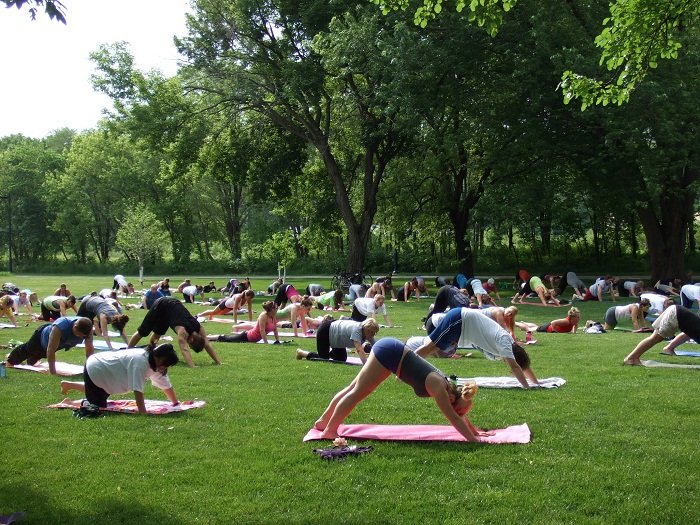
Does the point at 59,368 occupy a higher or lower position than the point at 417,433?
higher

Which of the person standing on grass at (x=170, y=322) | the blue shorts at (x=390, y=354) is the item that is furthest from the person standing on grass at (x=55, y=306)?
the blue shorts at (x=390, y=354)

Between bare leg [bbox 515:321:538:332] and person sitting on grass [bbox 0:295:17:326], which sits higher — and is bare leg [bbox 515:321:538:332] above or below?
below

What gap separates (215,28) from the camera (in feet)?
96.6

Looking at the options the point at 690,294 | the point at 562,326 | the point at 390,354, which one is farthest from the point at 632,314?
the point at 390,354

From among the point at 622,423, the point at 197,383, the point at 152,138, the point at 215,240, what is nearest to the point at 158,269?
the point at 215,240

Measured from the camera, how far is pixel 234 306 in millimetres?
19172

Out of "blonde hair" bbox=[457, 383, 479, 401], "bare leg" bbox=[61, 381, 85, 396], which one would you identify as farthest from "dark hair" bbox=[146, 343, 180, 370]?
"blonde hair" bbox=[457, 383, 479, 401]

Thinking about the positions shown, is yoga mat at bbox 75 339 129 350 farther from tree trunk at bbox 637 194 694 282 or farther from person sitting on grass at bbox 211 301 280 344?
tree trunk at bbox 637 194 694 282

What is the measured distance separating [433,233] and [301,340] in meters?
21.7

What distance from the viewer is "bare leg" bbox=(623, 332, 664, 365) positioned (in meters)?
10.8

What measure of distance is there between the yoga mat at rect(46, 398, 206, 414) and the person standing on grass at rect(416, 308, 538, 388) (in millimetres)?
3385

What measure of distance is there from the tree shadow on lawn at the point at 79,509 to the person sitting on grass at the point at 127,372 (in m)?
2.21

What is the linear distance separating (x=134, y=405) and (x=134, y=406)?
0.07 metres

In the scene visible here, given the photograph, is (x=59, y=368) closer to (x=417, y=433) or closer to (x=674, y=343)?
(x=417, y=433)
